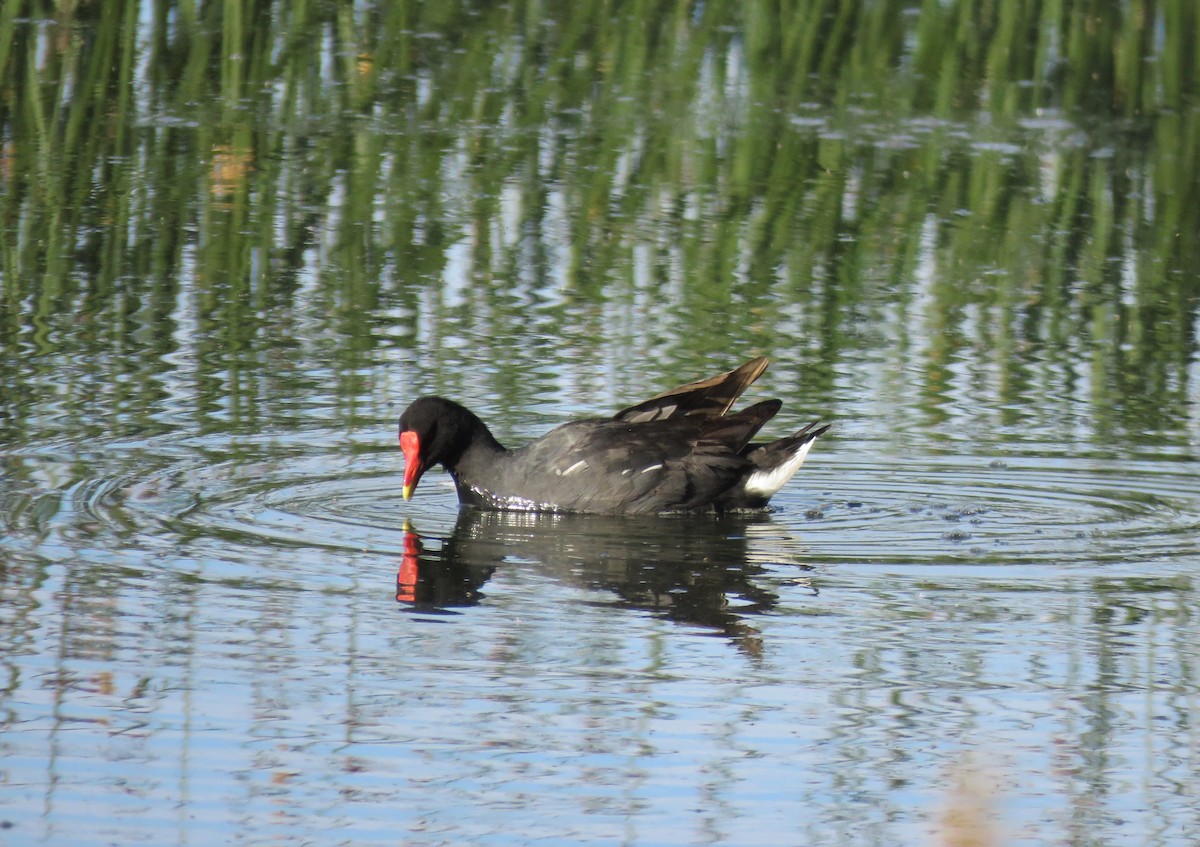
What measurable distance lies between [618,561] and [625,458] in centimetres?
96

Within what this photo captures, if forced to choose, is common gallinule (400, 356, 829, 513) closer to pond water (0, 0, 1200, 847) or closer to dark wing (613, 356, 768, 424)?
dark wing (613, 356, 768, 424)

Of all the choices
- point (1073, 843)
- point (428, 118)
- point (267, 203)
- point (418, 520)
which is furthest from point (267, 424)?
point (428, 118)

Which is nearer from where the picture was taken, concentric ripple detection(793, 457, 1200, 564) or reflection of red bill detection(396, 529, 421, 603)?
reflection of red bill detection(396, 529, 421, 603)

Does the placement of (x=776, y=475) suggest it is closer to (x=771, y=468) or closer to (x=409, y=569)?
(x=771, y=468)

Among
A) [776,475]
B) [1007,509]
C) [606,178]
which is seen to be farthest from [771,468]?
[606,178]

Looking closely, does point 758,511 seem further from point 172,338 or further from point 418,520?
point 172,338

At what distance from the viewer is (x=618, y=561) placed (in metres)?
7.89

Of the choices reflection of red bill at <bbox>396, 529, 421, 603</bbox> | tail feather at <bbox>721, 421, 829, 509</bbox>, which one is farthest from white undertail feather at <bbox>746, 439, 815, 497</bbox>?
reflection of red bill at <bbox>396, 529, 421, 603</bbox>

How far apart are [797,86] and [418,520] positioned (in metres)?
9.18

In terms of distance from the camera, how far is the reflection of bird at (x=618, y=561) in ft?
23.5

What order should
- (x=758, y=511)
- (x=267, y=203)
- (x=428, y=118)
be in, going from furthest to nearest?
(x=428, y=118), (x=267, y=203), (x=758, y=511)

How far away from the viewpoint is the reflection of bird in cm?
717

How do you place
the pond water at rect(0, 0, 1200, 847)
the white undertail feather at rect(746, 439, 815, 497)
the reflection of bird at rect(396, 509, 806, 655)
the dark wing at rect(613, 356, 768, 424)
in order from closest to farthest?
the pond water at rect(0, 0, 1200, 847) → the reflection of bird at rect(396, 509, 806, 655) → the white undertail feather at rect(746, 439, 815, 497) → the dark wing at rect(613, 356, 768, 424)

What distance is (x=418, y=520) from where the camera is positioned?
28.4 ft
